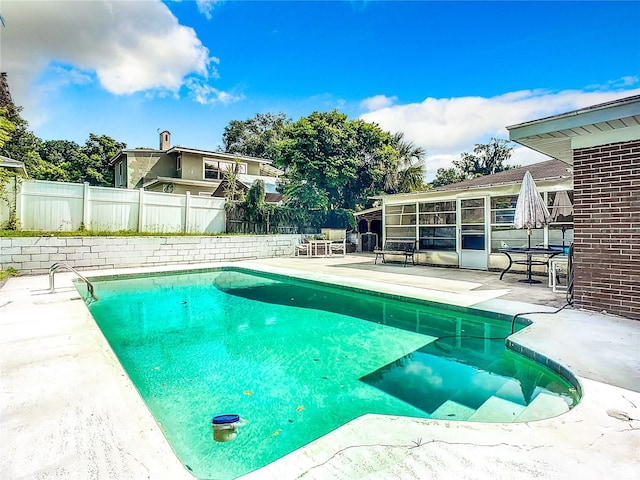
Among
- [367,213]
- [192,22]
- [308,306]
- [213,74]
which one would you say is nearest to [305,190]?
[367,213]

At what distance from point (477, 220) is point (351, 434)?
9656 mm

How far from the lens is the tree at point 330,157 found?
16.1 m

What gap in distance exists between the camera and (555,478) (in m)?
1.62

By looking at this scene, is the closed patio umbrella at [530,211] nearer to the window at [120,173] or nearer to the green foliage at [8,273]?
the green foliage at [8,273]

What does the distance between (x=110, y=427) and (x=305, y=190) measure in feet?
47.4

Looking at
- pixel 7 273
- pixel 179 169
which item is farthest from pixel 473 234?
pixel 179 169

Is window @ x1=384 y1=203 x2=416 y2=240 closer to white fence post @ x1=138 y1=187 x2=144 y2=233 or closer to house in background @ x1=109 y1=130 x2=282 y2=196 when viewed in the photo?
white fence post @ x1=138 y1=187 x2=144 y2=233

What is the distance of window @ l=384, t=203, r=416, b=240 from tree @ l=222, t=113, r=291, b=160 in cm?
2055

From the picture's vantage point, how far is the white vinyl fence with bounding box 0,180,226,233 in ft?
32.9

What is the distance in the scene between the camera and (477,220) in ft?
33.7

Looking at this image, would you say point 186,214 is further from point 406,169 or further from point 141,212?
point 406,169

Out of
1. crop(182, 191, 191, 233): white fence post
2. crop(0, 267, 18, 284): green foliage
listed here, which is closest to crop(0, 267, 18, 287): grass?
crop(0, 267, 18, 284): green foliage

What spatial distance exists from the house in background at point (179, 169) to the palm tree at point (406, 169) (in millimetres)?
7340

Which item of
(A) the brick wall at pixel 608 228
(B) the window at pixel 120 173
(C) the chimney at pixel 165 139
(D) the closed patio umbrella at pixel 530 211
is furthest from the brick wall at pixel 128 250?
(C) the chimney at pixel 165 139
